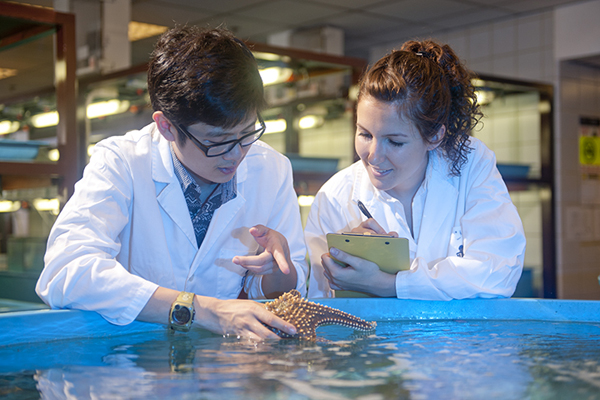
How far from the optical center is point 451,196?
2117 mm

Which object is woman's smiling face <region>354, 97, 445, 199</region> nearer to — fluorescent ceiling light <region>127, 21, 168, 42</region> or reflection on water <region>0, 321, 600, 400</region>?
reflection on water <region>0, 321, 600, 400</region>

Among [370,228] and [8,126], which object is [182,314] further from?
[8,126]

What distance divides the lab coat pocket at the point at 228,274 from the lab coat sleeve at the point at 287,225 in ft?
0.24

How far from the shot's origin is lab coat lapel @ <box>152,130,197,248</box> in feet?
6.15

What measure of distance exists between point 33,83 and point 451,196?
2.32 meters

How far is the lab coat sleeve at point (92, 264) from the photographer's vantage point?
1.55 m

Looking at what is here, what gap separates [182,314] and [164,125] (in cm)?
55

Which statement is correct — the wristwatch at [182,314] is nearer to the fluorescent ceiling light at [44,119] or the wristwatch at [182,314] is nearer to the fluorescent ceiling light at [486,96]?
the fluorescent ceiling light at [44,119]

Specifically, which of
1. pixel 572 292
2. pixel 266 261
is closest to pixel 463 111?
pixel 266 261

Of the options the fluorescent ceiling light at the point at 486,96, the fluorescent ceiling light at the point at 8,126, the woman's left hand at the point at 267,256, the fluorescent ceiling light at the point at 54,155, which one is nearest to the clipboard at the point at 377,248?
the woman's left hand at the point at 267,256

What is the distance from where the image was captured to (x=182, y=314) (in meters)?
1.53

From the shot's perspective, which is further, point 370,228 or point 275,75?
point 275,75

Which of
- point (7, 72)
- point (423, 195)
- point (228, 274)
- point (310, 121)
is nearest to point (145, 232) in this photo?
point (228, 274)

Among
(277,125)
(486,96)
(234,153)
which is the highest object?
(486,96)
